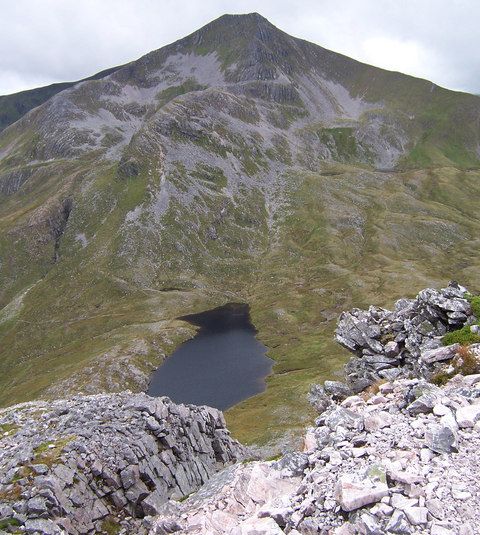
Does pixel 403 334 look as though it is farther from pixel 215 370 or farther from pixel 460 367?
pixel 215 370

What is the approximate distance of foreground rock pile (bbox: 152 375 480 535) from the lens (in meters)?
16.5

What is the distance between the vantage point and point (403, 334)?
41156 millimetres

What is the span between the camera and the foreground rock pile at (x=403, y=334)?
3741 centimetres

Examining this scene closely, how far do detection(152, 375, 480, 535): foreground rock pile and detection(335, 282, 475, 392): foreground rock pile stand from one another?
1017cm

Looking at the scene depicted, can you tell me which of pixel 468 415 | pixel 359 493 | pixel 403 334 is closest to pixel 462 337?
pixel 403 334

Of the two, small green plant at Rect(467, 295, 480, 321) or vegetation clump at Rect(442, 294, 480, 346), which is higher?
small green plant at Rect(467, 295, 480, 321)

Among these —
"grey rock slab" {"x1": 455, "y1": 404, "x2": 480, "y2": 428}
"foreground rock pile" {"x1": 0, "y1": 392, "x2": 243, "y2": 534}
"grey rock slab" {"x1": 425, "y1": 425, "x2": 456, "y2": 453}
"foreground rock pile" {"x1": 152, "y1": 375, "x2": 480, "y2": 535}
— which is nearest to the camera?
"foreground rock pile" {"x1": 152, "y1": 375, "x2": 480, "y2": 535}

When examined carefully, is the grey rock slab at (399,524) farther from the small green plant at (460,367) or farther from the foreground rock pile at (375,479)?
the small green plant at (460,367)

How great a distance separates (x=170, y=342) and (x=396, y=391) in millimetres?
161323

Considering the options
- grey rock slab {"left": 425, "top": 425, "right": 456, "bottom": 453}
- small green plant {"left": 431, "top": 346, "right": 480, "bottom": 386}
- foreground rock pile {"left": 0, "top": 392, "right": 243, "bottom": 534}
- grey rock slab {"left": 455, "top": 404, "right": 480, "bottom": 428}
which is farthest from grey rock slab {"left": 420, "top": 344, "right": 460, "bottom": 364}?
foreground rock pile {"left": 0, "top": 392, "right": 243, "bottom": 534}

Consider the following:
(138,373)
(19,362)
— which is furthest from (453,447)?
(19,362)

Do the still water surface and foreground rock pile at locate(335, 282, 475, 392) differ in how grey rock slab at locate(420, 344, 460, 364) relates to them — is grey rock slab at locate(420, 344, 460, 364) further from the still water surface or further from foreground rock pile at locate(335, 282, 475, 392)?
the still water surface

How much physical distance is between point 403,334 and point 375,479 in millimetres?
25186


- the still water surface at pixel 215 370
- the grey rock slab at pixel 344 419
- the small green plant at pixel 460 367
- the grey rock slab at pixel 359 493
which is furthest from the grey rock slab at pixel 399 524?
the still water surface at pixel 215 370
